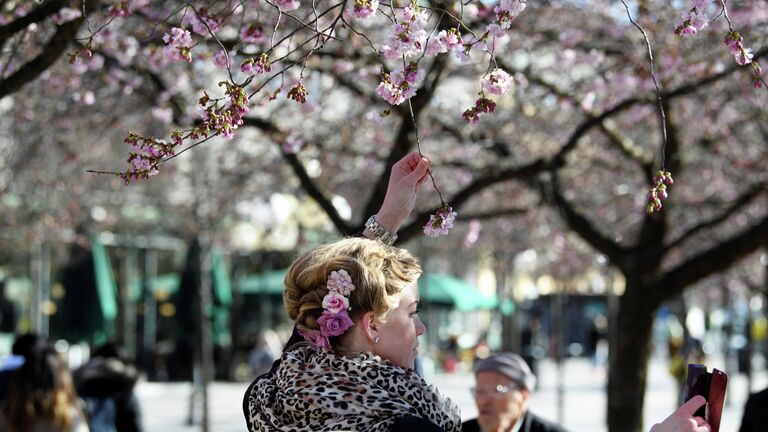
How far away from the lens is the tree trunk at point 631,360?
10.6 m

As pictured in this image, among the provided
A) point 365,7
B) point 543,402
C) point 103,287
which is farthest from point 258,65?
point 543,402

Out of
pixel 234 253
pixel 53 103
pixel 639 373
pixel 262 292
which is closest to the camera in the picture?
pixel 639 373

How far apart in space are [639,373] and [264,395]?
815 centimetres

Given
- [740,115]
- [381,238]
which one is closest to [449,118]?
[740,115]

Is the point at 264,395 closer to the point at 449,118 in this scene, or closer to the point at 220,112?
the point at 220,112

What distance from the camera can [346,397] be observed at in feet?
9.09

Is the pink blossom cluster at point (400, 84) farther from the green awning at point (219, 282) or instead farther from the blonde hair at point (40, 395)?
the green awning at point (219, 282)

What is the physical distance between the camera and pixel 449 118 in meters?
12.9

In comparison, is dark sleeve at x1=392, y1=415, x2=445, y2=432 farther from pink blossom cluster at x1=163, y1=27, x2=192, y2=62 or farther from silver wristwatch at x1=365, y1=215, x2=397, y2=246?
pink blossom cluster at x1=163, y1=27, x2=192, y2=62

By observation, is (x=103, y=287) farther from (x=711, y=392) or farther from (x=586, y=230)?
(x=711, y=392)

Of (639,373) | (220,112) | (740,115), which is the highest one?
(740,115)

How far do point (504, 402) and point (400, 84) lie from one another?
200 cm

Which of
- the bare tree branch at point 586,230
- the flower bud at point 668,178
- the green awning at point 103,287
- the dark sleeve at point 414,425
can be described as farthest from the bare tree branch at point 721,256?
the green awning at point 103,287

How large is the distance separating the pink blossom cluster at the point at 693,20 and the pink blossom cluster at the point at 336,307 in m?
2.09
